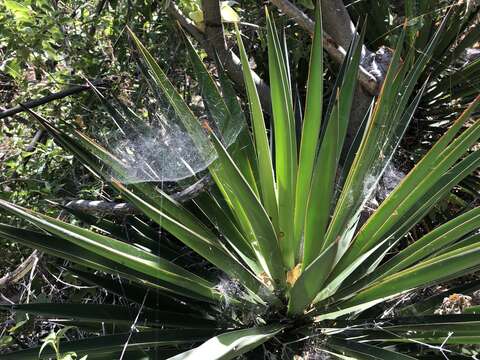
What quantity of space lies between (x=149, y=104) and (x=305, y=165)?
1.20m

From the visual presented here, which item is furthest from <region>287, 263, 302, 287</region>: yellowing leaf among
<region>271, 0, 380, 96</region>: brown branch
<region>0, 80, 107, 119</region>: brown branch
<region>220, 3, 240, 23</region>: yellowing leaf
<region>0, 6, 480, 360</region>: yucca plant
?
<region>0, 80, 107, 119</region>: brown branch

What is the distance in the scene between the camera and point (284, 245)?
6.27 feet

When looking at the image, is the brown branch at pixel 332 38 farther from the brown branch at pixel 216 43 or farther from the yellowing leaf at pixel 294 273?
the yellowing leaf at pixel 294 273

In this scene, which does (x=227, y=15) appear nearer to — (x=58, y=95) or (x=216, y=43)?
(x=216, y=43)

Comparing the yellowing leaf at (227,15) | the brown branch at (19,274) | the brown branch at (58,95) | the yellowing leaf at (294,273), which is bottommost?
the brown branch at (19,274)

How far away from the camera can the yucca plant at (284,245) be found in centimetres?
172

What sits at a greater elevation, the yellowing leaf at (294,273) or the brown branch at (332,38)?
the brown branch at (332,38)

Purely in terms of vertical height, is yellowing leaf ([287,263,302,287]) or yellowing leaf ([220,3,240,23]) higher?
yellowing leaf ([220,3,240,23])

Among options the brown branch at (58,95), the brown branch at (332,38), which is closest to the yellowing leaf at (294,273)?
the brown branch at (332,38)

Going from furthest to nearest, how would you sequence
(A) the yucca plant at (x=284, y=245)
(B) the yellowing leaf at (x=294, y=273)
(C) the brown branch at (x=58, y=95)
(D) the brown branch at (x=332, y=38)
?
(C) the brown branch at (x=58, y=95) → (D) the brown branch at (x=332, y=38) → (B) the yellowing leaf at (x=294, y=273) → (A) the yucca plant at (x=284, y=245)

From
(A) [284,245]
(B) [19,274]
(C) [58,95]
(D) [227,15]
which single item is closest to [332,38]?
(D) [227,15]

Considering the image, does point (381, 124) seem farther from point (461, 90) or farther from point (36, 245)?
point (461, 90)

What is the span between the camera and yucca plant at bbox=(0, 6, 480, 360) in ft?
5.66

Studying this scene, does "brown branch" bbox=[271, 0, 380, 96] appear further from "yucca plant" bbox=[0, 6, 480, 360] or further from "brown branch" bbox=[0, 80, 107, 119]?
"brown branch" bbox=[0, 80, 107, 119]
